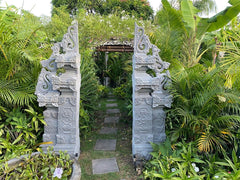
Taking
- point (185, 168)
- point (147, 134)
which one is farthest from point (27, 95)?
point (185, 168)

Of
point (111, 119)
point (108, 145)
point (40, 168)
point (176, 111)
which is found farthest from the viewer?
point (111, 119)

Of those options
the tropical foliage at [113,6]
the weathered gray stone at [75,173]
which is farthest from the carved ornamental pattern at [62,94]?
the tropical foliage at [113,6]

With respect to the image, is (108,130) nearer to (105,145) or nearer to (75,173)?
(105,145)

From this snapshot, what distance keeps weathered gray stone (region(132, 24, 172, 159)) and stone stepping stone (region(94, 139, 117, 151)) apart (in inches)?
31.5

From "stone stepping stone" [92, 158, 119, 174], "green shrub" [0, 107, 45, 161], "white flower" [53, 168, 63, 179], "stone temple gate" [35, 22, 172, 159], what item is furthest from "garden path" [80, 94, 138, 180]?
"green shrub" [0, 107, 45, 161]

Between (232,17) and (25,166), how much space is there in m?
4.49

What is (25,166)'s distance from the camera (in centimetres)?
256

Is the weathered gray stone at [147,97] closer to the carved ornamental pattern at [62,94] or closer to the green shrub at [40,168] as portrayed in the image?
the carved ornamental pattern at [62,94]

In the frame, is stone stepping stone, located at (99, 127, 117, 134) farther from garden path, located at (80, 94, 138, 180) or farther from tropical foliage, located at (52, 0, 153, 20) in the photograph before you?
tropical foliage, located at (52, 0, 153, 20)

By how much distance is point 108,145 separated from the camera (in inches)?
158

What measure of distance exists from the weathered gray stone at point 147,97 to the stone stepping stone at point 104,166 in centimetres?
43

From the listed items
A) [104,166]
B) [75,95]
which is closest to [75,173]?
[104,166]

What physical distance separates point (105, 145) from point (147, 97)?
4.80 feet

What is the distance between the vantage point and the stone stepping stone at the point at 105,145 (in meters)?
3.86
